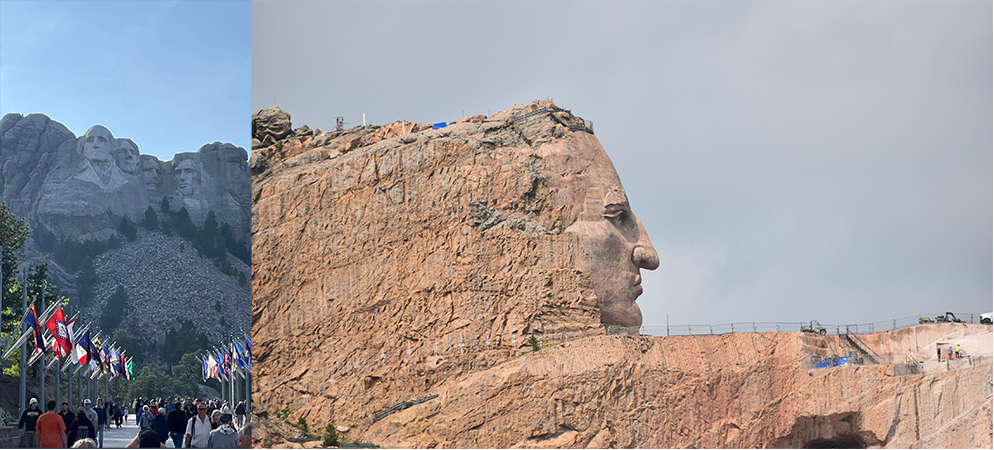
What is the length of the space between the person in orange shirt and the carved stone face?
2796 cm

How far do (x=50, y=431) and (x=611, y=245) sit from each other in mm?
29588

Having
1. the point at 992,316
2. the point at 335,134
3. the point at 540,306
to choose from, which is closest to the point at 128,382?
the point at 335,134

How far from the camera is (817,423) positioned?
4478 centimetres

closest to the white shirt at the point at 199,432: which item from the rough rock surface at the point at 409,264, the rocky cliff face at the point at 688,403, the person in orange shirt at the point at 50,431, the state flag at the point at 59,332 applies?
the person in orange shirt at the point at 50,431

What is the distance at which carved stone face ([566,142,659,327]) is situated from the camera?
1853 inches

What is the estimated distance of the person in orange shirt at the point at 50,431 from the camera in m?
22.5

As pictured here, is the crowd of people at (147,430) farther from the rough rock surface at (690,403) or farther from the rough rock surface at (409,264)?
the rough rock surface at (690,403)

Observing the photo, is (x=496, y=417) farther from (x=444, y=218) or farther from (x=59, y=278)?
(x=59, y=278)

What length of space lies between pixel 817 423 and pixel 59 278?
533ft

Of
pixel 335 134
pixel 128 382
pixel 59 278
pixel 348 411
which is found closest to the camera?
pixel 348 411

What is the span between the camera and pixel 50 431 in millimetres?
22531

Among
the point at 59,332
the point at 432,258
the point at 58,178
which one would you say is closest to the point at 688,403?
the point at 432,258

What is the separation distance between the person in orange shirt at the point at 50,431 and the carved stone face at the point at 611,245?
28.0 meters

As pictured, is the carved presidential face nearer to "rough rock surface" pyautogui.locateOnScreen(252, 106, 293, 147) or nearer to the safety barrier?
"rough rock surface" pyautogui.locateOnScreen(252, 106, 293, 147)
